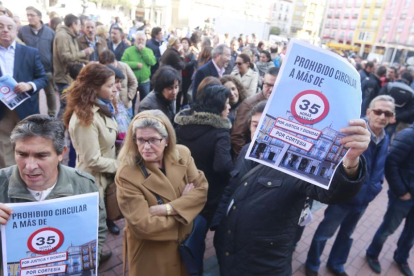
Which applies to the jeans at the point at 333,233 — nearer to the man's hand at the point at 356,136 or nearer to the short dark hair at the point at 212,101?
the short dark hair at the point at 212,101

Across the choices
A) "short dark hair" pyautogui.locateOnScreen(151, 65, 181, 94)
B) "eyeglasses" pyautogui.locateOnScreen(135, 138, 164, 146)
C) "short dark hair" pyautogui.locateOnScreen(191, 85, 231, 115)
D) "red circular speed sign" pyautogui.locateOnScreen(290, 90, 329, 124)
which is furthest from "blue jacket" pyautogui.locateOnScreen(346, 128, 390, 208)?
"short dark hair" pyautogui.locateOnScreen(151, 65, 181, 94)

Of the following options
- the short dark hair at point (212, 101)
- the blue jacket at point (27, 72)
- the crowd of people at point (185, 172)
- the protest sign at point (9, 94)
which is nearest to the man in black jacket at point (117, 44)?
the crowd of people at point (185, 172)

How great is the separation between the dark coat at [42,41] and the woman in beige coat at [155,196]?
445cm

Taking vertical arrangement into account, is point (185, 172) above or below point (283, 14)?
below

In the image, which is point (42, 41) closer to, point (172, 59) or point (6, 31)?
point (6, 31)

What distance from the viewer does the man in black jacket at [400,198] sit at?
307cm

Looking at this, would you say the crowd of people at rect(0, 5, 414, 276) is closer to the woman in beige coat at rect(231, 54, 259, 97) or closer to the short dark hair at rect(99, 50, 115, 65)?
the short dark hair at rect(99, 50, 115, 65)

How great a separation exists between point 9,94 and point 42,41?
2.54 meters

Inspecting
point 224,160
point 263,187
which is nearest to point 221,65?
point 224,160

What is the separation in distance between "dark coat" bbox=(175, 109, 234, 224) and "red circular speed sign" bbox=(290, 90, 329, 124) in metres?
1.39

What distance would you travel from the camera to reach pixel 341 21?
72.2m

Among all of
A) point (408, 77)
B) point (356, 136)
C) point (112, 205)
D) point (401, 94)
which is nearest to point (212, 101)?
point (112, 205)

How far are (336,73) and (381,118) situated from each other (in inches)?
77.6

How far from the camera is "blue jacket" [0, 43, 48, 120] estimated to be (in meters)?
3.78
